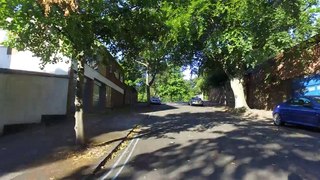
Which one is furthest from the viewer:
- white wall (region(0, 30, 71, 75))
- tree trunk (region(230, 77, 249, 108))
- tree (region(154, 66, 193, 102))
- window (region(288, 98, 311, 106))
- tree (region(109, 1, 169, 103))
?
tree (region(154, 66, 193, 102))

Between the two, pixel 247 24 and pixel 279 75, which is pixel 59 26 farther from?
pixel 279 75

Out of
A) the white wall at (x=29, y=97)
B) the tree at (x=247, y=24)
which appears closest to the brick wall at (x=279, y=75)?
the tree at (x=247, y=24)

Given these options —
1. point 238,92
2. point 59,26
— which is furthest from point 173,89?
point 59,26

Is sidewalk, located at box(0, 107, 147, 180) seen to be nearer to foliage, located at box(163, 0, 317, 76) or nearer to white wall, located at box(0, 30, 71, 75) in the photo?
white wall, located at box(0, 30, 71, 75)

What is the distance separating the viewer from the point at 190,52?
3528 cm

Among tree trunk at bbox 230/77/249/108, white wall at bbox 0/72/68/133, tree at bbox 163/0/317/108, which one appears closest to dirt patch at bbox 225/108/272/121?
tree trunk at bbox 230/77/249/108

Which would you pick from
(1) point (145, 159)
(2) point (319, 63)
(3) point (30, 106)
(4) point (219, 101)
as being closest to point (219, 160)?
(1) point (145, 159)

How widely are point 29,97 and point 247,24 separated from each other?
14466 millimetres

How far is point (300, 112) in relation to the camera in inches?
725

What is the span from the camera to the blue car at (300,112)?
17.6m

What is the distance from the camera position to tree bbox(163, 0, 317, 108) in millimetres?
25938

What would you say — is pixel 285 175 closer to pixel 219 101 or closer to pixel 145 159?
pixel 145 159

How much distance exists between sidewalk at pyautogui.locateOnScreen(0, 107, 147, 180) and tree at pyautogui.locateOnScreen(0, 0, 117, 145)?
3.23 feet

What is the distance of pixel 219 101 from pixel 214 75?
12.6 metres
